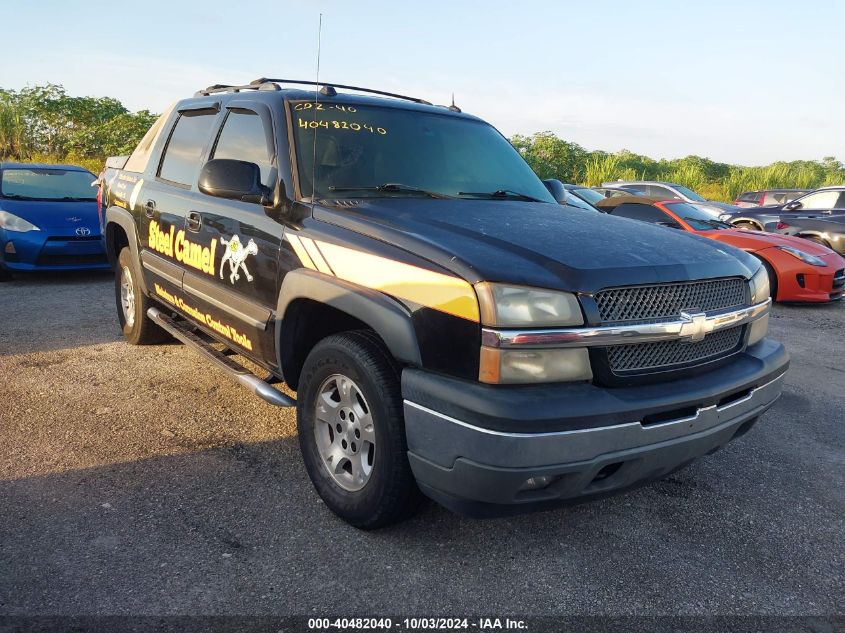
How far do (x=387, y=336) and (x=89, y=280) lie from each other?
719cm

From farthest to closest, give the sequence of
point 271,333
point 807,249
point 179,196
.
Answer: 1. point 807,249
2. point 179,196
3. point 271,333

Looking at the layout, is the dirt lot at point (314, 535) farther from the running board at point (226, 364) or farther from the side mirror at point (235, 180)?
the side mirror at point (235, 180)

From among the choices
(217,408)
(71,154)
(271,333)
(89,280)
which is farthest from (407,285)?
(71,154)

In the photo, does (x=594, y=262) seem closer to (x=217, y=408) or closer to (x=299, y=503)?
(x=299, y=503)

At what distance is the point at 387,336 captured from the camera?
8.04 ft

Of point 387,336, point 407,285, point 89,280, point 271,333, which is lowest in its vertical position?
point 89,280

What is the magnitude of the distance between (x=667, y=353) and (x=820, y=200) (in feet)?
37.6

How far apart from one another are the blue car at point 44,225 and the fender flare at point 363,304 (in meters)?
6.12

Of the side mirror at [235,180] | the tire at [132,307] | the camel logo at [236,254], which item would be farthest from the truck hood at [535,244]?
the tire at [132,307]

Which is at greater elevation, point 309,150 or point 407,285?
point 309,150

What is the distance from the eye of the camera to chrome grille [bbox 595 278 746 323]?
2344mm

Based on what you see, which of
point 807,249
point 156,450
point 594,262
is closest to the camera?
point 594,262

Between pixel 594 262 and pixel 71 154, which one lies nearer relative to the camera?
pixel 594 262

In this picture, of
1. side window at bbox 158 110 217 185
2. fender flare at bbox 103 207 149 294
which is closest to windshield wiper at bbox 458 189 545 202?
side window at bbox 158 110 217 185
